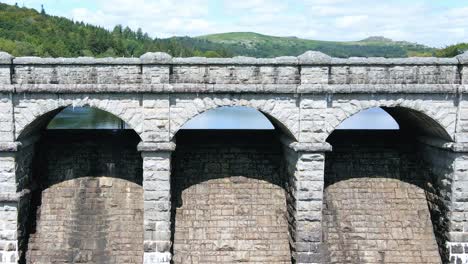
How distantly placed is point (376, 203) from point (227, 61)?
686cm

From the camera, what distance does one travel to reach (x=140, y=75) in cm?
1293

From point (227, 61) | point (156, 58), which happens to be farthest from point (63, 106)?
point (227, 61)

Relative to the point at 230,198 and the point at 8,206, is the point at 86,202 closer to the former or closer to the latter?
the point at 8,206

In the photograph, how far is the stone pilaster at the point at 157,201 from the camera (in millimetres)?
13102

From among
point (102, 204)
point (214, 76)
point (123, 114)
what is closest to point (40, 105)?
point (123, 114)

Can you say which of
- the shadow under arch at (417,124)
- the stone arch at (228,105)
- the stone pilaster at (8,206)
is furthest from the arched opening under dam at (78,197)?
the shadow under arch at (417,124)

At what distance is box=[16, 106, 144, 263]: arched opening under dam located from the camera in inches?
548

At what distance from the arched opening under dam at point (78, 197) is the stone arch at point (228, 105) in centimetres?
319

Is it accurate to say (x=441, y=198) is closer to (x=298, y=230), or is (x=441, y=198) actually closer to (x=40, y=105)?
(x=298, y=230)

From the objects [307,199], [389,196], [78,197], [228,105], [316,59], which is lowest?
[78,197]

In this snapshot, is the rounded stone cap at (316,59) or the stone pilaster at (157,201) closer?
the rounded stone cap at (316,59)

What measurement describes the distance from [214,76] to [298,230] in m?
5.17

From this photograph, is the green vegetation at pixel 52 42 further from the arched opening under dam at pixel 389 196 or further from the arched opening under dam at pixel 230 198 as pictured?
the arched opening under dam at pixel 389 196

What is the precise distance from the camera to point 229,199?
49.4ft
